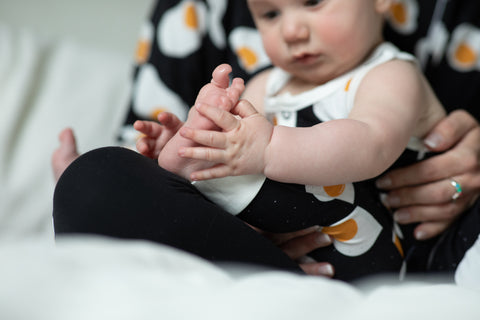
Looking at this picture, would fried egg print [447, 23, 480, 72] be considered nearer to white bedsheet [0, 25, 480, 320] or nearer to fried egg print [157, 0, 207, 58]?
fried egg print [157, 0, 207, 58]

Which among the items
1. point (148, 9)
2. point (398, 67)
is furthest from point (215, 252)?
point (148, 9)

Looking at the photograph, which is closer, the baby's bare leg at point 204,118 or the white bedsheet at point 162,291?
the white bedsheet at point 162,291

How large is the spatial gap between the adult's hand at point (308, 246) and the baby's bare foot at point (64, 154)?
1.02 ft

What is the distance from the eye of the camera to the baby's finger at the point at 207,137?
0.52 meters

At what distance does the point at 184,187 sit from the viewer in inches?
21.7

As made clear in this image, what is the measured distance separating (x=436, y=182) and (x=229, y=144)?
41cm

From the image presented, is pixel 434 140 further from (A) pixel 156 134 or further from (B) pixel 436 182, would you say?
(A) pixel 156 134

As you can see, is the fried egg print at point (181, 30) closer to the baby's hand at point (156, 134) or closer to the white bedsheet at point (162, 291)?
the baby's hand at point (156, 134)

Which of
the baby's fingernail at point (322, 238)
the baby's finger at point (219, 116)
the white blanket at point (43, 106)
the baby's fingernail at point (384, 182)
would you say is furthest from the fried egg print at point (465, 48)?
the white blanket at point (43, 106)

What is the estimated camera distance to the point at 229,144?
0.52 metres

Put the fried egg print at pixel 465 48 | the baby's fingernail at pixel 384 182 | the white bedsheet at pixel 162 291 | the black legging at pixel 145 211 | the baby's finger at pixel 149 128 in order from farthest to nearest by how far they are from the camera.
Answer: the fried egg print at pixel 465 48, the baby's fingernail at pixel 384 182, the baby's finger at pixel 149 128, the black legging at pixel 145 211, the white bedsheet at pixel 162 291

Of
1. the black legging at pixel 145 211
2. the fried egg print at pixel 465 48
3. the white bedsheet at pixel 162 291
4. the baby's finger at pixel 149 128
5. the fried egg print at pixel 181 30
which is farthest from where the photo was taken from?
the fried egg print at pixel 181 30

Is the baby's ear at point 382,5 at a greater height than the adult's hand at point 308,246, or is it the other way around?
the baby's ear at point 382,5

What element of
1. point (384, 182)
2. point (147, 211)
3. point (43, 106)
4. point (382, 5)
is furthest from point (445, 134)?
point (43, 106)
